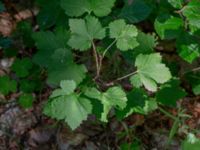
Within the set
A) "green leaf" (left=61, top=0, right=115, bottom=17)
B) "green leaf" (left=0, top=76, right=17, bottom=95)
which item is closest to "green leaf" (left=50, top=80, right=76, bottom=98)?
"green leaf" (left=61, top=0, right=115, bottom=17)

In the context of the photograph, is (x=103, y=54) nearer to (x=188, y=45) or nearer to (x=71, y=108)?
(x=71, y=108)

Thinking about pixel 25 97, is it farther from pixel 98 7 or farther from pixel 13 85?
pixel 98 7

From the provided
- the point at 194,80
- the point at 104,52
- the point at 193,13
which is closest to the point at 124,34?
the point at 104,52

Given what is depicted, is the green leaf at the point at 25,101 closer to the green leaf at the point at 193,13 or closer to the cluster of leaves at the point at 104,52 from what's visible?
the cluster of leaves at the point at 104,52

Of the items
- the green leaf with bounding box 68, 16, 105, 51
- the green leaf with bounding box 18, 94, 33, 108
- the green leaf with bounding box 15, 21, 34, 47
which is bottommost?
the green leaf with bounding box 18, 94, 33, 108

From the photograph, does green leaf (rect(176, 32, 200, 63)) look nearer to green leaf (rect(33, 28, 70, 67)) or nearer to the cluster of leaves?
the cluster of leaves

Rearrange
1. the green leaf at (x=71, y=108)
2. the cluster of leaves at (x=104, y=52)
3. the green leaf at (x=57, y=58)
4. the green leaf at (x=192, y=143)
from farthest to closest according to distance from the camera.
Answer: the green leaf at (x=192, y=143) → the green leaf at (x=57, y=58) → the cluster of leaves at (x=104, y=52) → the green leaf at (x=71, y=108)

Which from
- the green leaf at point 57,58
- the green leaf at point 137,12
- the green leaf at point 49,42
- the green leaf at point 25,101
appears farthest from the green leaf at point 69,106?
the green leaf at point 25,101

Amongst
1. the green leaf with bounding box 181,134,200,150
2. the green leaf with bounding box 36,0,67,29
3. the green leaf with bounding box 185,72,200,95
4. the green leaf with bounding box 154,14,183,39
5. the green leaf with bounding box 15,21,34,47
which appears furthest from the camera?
the green leaf with bounding box 15,21,34,47
